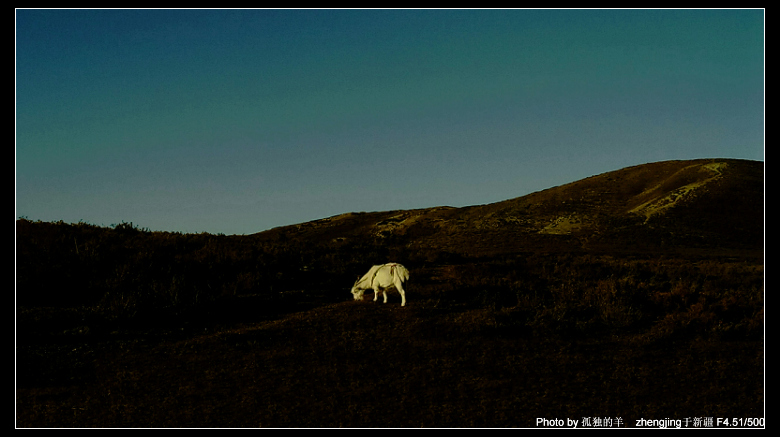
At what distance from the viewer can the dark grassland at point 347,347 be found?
7746 mm

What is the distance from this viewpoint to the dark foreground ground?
298 inches

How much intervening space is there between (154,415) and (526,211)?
5612cm

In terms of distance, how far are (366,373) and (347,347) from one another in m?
1.39

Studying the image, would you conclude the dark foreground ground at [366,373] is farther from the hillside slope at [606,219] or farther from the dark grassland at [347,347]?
the hillside slope at [606,219]

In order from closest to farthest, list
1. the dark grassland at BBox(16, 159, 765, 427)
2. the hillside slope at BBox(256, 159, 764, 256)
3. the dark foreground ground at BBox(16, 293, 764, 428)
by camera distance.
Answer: the dark foreground ground at BBox(16, 293, 764, 428) → the dark grassland at BBox(16, 159, 765, 427) → the hillside slope at BBox(256, 159, 764, 256)

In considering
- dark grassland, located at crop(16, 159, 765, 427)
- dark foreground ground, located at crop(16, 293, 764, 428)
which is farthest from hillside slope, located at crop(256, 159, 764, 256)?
dark foreground ground, located at crop(16, 293, 764, 428)

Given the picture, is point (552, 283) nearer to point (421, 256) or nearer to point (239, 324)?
point (421, 256)

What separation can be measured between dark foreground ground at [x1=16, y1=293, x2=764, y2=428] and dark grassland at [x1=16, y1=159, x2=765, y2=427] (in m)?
0.03

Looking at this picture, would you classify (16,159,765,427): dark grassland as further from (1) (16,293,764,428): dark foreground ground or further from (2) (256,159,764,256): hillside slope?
(2) (256,159,764,256): hillside slope

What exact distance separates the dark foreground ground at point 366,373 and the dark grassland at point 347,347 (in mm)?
34

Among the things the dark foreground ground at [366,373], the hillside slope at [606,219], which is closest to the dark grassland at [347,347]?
the dark foreground ground at [366,373]

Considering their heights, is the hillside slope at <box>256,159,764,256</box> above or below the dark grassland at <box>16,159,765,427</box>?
above

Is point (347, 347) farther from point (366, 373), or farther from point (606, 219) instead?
point (606, 219)

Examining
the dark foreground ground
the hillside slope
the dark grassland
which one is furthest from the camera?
the hillside slope
